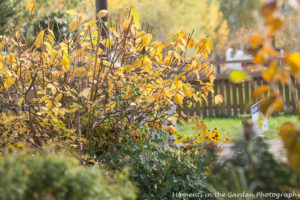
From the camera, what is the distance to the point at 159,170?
9.34ft

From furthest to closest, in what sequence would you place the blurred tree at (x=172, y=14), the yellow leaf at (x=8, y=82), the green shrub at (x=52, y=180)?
the blurred tree at (x=172, y=14) < the yellow leaf at (x=8, y=82) < the green shrub at (x=52, y=180)

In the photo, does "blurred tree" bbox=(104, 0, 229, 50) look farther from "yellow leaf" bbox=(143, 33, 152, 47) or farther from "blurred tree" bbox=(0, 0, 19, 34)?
"yellow leaf" bbox=(143, 33, 152, 47)

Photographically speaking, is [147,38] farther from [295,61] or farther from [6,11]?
[6,11]

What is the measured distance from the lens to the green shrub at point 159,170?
2.68m

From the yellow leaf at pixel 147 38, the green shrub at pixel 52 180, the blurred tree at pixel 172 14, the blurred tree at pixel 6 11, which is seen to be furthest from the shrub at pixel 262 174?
the blurred tree at pixel 172 14

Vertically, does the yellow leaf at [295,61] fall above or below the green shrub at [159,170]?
above

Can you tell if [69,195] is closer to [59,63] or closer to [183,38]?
[59,63]

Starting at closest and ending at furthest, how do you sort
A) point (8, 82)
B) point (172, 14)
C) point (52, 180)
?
point (52, 180) < point (8, 82) < point (172, 14)

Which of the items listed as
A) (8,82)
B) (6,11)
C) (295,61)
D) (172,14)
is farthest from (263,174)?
(172,14)

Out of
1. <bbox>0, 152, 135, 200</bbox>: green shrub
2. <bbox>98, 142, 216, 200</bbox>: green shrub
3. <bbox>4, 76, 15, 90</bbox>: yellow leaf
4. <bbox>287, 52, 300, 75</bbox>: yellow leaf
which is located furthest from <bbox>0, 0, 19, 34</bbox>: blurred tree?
<bbox>287, 52, 300, 75</bbox>: yellow leaf

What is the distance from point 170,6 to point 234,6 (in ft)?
66.0

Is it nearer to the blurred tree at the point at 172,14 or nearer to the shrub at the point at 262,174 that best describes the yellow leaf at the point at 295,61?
the shrub at the point at 262,174

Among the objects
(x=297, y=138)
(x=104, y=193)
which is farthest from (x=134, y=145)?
(x=297, y=138)

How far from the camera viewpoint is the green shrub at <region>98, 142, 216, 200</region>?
268cm
